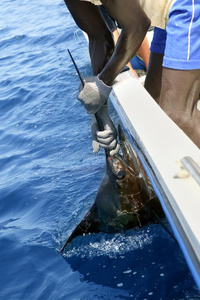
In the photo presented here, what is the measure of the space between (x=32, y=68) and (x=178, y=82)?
6.77m

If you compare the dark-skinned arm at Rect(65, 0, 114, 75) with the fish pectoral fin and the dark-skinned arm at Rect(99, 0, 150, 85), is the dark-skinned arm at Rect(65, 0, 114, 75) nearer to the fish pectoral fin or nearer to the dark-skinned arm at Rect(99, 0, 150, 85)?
the dark-skinned arm at Rect(99, 0, 150, 85)

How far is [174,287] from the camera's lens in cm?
284

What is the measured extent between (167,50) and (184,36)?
133 mm

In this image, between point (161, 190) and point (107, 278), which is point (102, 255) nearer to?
point (107, 278)

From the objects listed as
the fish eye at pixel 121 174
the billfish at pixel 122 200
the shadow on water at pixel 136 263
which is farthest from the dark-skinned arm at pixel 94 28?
the shadow on water at pixel 136 263

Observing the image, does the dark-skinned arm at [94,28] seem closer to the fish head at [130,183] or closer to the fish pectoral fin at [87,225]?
the fish head at [130,183]

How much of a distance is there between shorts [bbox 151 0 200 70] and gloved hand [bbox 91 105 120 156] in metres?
0.63

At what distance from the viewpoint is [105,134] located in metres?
2.88

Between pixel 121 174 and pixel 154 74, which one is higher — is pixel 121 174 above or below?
below

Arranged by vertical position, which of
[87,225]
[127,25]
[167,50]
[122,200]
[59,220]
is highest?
→ [127,25]

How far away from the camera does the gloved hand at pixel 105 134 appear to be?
2.90 m

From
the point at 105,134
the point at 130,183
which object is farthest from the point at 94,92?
the point at 130,183

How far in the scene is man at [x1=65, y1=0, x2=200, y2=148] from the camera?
2400 mm

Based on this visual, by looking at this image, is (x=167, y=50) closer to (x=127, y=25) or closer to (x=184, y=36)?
(x=184, y=36)
